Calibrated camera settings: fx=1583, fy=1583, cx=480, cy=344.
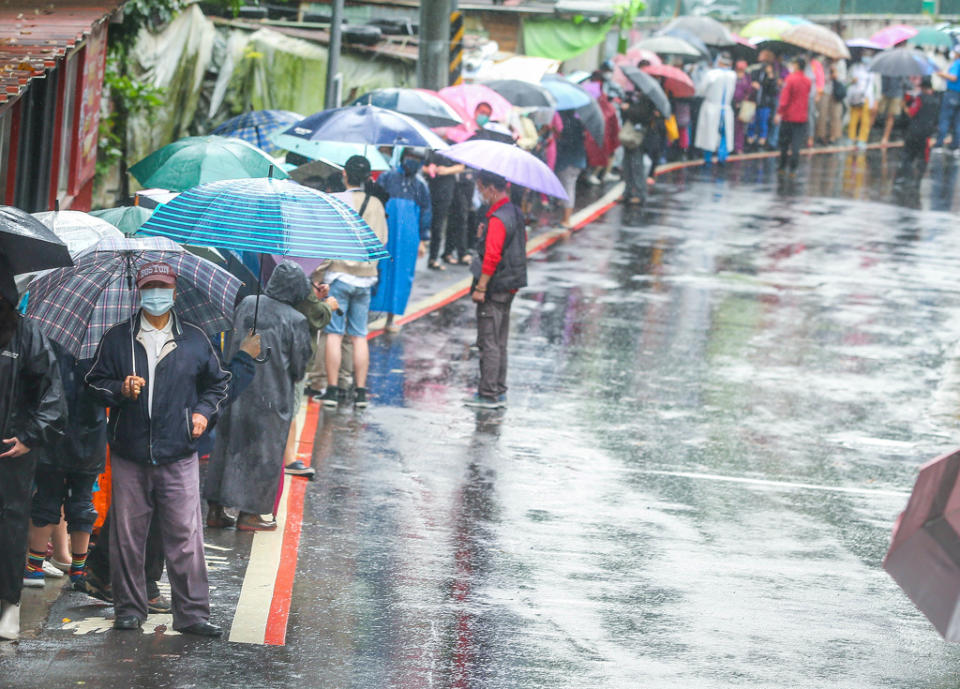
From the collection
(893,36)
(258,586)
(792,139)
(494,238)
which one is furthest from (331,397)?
(893,36)

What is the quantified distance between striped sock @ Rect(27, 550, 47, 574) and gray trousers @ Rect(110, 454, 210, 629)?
85 cm

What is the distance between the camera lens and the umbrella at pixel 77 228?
349 inches

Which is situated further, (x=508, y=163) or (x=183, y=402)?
(x=508, y=163)

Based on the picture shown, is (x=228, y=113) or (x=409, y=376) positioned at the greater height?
(x=228, y=113)

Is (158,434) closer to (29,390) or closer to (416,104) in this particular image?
(29,390)

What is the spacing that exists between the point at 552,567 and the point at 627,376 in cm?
584

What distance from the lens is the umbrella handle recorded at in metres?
9.82

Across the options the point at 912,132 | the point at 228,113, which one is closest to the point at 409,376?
the point at 228,113

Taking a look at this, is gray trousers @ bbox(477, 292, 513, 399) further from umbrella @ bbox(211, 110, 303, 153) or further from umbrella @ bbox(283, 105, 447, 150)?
umbrella @ bbox(211, 110, 303, 153)

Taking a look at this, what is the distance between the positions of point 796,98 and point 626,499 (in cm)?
1998

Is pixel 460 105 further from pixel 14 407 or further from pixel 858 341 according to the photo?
pixel 14 407

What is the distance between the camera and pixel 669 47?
2991 centimetres

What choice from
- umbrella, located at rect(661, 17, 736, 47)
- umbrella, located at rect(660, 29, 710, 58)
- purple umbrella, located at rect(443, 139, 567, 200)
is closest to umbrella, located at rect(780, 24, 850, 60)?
umbrella, located at rect(661, 17, 736, 47)

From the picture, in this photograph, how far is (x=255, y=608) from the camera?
335 inches
